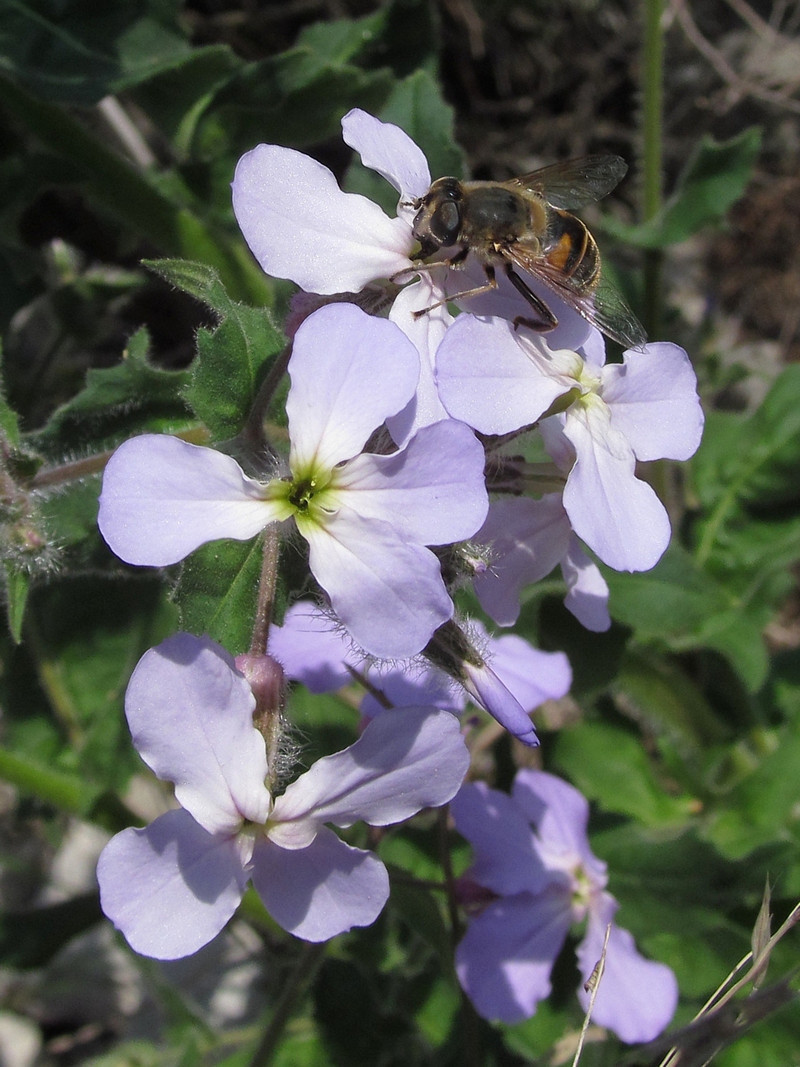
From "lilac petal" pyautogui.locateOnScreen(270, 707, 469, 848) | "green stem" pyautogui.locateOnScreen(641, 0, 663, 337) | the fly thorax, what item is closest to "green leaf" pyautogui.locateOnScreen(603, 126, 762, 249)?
"green stem" pyautogui.locateOnScreen(641, 0, 663, 337)

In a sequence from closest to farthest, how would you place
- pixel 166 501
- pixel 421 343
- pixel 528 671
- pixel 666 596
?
pixel 166 501
pixel 421 343
pixel 528 671
pixel 666 596

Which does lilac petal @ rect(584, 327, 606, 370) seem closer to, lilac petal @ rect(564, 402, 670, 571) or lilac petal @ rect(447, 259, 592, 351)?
lilac petal @ rect(447, 259, 592, 351)

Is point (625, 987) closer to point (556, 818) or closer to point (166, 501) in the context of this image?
point (556, 818)

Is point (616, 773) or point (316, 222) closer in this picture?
point (316, 222)

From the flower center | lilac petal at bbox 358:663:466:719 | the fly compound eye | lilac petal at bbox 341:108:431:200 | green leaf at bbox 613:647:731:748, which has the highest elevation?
lilac petal at bbox 341:108:431:200

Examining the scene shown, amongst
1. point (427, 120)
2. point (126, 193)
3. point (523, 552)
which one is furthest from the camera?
point (126, 193)

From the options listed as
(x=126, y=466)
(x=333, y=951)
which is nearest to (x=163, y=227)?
(x=126, y=466)

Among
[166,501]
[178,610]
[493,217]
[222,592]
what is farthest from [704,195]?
[166,501]

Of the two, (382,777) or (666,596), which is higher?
(382,777)
